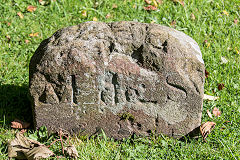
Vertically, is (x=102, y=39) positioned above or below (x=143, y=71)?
above

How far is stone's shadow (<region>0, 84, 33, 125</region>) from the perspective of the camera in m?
3.81

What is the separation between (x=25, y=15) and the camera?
17.4 ft

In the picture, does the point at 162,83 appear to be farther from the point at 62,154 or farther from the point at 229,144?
the point at 62,154

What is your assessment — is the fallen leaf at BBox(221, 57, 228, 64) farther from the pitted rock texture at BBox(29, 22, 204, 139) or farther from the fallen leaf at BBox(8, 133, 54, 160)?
the fallen leaf at BBox(8, 133, 54, 160)

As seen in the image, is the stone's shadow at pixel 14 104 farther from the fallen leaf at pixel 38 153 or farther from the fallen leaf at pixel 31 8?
the fallen leaf at pixel 31 8

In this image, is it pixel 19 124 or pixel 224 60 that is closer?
pixel 19 124

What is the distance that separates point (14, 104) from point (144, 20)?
2.45 meters

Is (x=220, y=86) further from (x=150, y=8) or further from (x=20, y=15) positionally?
(x=20, y=15)

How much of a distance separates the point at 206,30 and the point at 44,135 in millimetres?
3109

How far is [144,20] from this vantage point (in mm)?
5336

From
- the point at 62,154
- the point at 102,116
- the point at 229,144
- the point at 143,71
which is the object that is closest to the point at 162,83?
the point at 143,71

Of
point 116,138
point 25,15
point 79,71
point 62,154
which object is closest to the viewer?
point 79,71

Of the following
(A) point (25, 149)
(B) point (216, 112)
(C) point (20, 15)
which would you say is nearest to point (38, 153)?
(A) point (25, 149)

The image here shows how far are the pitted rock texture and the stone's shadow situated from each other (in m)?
0.51
